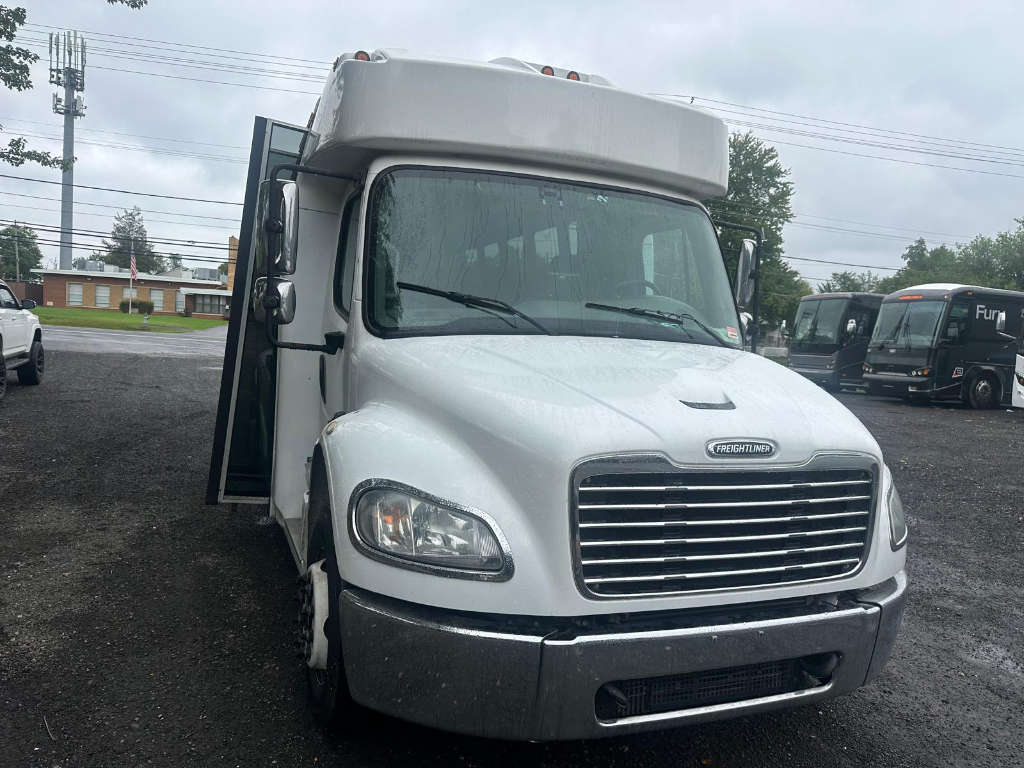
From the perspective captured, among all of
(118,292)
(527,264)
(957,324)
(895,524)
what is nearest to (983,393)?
(957,324)

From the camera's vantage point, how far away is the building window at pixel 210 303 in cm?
7506

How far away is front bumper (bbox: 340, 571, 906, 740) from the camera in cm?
251

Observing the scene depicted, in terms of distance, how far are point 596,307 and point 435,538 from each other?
1.61 metres

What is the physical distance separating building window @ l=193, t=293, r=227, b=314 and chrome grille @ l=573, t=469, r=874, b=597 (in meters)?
76.9

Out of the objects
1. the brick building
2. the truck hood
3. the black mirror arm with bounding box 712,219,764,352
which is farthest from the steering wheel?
the brick building

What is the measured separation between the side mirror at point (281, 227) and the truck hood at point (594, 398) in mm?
588

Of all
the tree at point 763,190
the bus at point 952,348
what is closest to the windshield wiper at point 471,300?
the bus at point 952,348

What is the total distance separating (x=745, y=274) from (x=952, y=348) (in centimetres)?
1926

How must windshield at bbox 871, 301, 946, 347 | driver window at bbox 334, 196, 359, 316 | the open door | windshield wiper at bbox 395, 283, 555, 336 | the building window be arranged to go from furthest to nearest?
1. the building window
2. windshield at bbox 871, 301, 946, 347
3. the open door
4. driver window at bbox 334, 196, 359, 316
5. windshield wiper at bbox 395, 283, 555, 336

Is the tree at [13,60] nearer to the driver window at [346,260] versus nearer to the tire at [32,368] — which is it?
the tire at [32,368]

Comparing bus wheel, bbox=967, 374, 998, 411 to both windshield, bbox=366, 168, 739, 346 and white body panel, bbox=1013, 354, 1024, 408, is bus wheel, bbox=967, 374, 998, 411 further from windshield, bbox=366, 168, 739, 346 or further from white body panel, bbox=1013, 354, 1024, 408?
windshield, bbox=366, 168, 739, 346

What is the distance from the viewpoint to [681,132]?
4.52 metres

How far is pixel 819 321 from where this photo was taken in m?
27.2

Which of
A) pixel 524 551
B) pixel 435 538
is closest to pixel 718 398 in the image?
pixel 524 551
